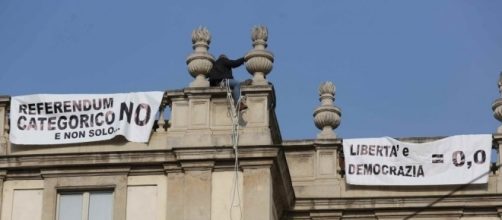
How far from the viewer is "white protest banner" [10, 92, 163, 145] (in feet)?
114

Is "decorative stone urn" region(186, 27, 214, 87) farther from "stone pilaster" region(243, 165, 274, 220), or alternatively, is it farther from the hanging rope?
"stone pilaster" region(243, 165, 274, 220)

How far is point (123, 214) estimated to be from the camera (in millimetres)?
33969

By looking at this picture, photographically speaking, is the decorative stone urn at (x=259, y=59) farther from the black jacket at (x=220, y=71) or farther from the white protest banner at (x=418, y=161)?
the white protest banner at (x=418, y=161)

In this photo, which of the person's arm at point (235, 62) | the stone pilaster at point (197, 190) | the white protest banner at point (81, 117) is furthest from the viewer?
the person's arm at point (235, 62)

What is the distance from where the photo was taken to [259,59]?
116ft

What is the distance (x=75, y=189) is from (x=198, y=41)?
15.3 feet

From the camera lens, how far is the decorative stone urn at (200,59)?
1393 inches

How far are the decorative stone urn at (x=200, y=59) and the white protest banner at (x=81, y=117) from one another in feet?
3.18

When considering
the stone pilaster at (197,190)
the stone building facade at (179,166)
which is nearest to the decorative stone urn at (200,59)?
the stone building facade at (179,166)

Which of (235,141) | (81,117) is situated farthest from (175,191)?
(81,117)

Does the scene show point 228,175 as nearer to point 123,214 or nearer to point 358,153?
point 123,214

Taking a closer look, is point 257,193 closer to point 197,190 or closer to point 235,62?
point 197,190

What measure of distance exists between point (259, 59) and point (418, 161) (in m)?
5.56

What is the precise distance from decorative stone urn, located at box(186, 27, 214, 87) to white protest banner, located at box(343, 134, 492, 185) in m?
4.96
